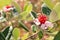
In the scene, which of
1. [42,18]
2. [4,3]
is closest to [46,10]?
[42,18]

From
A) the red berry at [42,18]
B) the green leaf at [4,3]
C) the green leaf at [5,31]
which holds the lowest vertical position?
the green leaf at [5,31]

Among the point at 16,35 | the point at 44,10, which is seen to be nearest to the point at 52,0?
the point at 44,10

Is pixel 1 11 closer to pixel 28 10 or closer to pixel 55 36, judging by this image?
pixel 28 10

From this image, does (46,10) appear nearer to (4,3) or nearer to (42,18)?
(42,18)

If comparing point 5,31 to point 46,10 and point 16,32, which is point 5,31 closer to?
point 16,32

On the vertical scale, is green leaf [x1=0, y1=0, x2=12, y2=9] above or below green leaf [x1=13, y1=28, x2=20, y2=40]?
above

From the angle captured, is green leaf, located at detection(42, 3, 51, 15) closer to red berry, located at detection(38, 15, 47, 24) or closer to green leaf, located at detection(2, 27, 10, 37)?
red berry, located at detection(38, 15, 47, 24)

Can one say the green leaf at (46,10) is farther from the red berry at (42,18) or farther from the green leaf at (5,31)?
the green leaf at (5,31)

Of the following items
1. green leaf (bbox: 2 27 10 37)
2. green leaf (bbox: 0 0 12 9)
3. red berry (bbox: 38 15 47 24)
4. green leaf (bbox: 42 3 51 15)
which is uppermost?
green leaf (bbox: 0 0 12 9)

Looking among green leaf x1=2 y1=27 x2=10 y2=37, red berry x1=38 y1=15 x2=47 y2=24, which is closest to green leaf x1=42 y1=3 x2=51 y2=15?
red berry x1=38 y1=15 x2=47 y2=24

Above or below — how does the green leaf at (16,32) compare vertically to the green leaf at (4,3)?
below

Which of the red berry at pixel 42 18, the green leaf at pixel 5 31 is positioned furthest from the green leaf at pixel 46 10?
the green leaf at pixel 5 31
